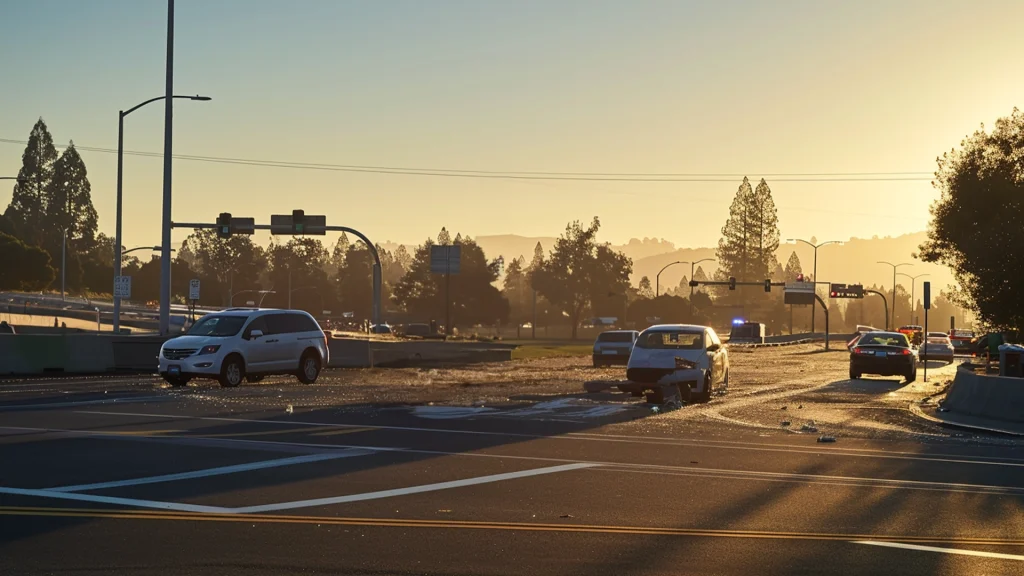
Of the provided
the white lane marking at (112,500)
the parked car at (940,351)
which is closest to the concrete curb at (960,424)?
the white lane marking at (112,500)

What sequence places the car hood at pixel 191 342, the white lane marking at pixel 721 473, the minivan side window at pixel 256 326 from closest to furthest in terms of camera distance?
the white lane marking at pixel 721 473, the car hood at pixel 191 342, the minivan side window at pixel 256 326

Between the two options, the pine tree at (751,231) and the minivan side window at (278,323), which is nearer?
the minivan side window at (278,323)

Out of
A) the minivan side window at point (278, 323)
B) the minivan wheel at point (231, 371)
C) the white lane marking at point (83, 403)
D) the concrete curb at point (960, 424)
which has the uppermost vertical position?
the minivan side window at point (278, 323)

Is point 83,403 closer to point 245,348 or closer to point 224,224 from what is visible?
point 245,348

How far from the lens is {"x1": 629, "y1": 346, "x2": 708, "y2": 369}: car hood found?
25.5 m

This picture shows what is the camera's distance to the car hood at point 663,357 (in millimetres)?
25484

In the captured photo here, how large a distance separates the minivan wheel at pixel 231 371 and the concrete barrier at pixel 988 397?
16054 millimetres

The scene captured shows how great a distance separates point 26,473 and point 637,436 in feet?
28.8

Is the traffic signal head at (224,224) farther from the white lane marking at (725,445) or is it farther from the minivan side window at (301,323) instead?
the white lane marking at (725,445)

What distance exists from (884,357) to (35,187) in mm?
131602

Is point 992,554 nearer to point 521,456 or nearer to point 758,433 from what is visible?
point 521,456

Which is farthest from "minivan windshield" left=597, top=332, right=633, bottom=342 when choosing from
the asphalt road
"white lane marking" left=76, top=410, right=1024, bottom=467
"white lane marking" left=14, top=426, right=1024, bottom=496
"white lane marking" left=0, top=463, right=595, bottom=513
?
"white lane marking" left=0, top=463, right=595, bottom=513

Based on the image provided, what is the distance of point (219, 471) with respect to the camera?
41.4 feet

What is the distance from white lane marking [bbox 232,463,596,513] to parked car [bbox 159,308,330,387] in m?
16.3
